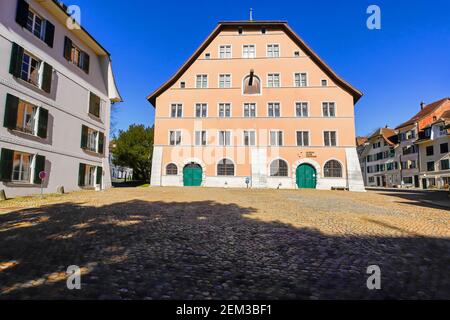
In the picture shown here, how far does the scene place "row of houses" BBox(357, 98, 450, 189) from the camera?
1657 inches

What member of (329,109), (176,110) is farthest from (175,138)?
(329,109)

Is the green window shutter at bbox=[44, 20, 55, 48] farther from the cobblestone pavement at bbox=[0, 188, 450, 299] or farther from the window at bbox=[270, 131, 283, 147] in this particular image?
the window at bbox=[270, 131, 283, 147]

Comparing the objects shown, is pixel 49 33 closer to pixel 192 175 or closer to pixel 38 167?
pixel 38 167

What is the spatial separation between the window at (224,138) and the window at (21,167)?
1719 cm

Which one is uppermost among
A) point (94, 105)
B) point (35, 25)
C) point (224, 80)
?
point (224, 80)

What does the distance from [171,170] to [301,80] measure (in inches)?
681

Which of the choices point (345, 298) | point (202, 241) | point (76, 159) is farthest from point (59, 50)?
point (345, 298)

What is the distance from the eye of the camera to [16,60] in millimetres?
13945

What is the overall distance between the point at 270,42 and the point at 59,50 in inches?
841

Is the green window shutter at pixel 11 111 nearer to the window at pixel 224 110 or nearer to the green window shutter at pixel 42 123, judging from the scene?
the green window shutter at pixel 42 123

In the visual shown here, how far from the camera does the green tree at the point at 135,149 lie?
37.9m
